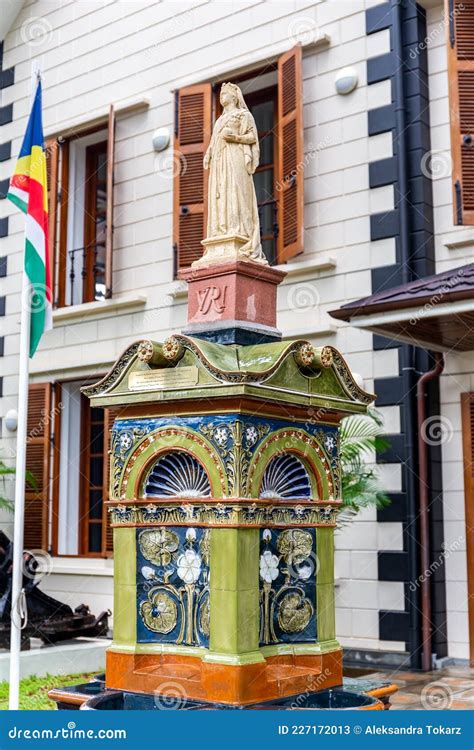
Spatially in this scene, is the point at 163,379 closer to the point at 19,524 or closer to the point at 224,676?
the point at 224,676

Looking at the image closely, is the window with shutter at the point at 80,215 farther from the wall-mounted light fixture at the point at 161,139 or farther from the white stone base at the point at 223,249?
the white stone base at the point at 223,249

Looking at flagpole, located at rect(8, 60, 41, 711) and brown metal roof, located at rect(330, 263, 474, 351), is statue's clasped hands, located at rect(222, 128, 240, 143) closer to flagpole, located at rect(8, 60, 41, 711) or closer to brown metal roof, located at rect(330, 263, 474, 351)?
flagpole, located at rect(8, 60, 41, 711)

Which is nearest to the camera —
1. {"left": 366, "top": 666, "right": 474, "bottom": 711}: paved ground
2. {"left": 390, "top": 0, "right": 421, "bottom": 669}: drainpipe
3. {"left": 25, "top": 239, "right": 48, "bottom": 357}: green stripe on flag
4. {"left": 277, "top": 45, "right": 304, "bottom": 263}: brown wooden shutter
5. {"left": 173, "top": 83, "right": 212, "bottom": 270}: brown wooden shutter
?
{"left": 366, "top": 666, "right": 474, "bottom": 711}: paved ground

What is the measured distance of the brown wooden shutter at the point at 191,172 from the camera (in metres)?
11.4

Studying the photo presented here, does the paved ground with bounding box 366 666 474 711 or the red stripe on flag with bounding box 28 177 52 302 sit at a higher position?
the red stripe on flag with bounding box 28 177 52 302

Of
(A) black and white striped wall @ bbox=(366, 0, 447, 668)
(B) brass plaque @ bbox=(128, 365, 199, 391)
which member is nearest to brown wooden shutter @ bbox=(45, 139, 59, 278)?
(A) black and white striped wall @ bbox=(366, 0, 447, 668)

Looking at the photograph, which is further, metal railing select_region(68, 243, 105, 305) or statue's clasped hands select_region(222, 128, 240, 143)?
metal railing select_region(68, 243, 105, 305)

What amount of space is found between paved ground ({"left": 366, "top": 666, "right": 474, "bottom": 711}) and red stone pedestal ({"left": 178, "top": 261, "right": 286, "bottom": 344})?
3.29 meters

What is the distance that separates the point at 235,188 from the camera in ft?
17.3

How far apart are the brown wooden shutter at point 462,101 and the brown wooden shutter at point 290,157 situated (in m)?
1.80

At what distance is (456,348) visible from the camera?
30.0ft

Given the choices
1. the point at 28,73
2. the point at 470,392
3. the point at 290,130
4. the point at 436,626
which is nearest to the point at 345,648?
the point at 436,626

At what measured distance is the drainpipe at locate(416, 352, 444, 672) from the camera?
884 centimetres

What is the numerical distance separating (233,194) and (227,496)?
166 cm
